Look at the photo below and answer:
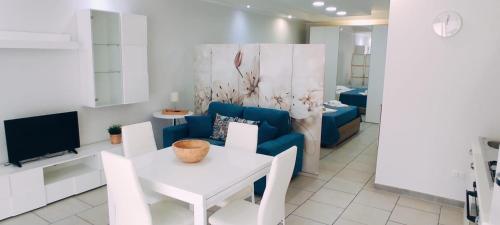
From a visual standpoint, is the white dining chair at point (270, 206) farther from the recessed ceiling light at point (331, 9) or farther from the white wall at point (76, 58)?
the recessed ceiling light at point (331, 9)

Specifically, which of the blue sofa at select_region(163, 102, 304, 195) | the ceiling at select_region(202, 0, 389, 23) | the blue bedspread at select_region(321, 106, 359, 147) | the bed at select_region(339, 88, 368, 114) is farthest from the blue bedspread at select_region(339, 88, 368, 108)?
the blue sofa at select_region(163, 102, 304, 195)

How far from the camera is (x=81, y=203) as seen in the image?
3641 mm

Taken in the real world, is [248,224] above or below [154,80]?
below

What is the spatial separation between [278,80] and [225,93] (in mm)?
944

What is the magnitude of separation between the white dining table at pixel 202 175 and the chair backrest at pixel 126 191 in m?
0.16

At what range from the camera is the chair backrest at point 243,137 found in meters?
3.23

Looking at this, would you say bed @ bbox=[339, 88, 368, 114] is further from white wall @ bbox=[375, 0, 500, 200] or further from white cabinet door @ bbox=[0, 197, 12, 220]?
white cabinet door @ bbox=[0, 197, 12, 220]

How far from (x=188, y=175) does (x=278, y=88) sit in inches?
93.3

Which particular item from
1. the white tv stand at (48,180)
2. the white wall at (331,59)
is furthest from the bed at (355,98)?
the white tv stand at (48,180)

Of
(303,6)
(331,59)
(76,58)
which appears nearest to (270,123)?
(76,58)

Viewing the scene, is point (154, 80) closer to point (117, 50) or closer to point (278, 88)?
point (117, 50)

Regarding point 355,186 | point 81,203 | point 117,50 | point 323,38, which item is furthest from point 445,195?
point 323,38

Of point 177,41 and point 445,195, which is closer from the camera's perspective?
point 445,195

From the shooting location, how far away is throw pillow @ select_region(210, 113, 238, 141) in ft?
14.5
